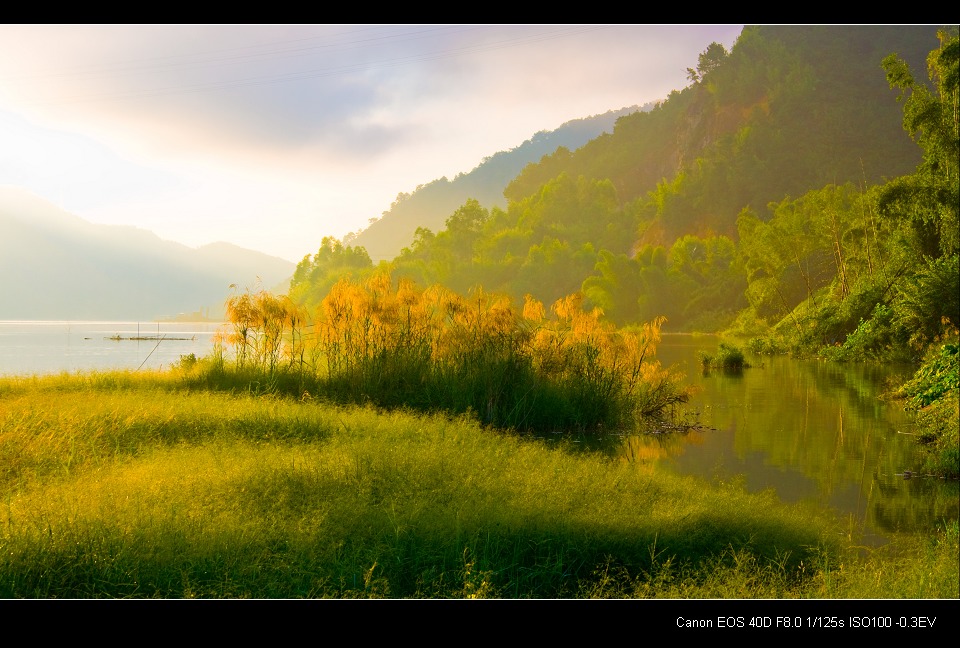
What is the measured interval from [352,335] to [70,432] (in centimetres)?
547

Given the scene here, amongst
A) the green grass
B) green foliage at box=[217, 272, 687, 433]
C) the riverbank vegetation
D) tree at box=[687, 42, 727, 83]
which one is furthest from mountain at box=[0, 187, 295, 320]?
tree at box=[687, 42, 727, 83]

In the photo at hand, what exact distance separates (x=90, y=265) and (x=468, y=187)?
33.7m

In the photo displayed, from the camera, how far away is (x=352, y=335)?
12.6 m

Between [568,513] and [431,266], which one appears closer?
[568,513]

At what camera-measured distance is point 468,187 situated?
152 feet

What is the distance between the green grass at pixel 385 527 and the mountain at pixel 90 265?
2.71m

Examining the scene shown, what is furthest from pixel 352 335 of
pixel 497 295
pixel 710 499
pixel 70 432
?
pixel 710 499

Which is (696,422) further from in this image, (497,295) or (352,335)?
(352,335)

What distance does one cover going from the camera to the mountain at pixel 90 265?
948 cm

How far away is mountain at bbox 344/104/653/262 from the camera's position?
105ft

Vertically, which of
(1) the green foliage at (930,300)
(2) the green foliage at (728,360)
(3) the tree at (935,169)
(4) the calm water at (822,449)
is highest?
(3) the tree at (935,169)

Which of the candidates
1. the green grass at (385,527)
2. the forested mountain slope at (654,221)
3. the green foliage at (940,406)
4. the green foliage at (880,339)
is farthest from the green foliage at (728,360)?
the green grass at (385,527)

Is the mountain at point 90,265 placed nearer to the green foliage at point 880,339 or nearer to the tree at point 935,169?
the tree at point 935,169

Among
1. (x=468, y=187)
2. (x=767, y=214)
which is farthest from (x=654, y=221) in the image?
(x=468, y=187)
